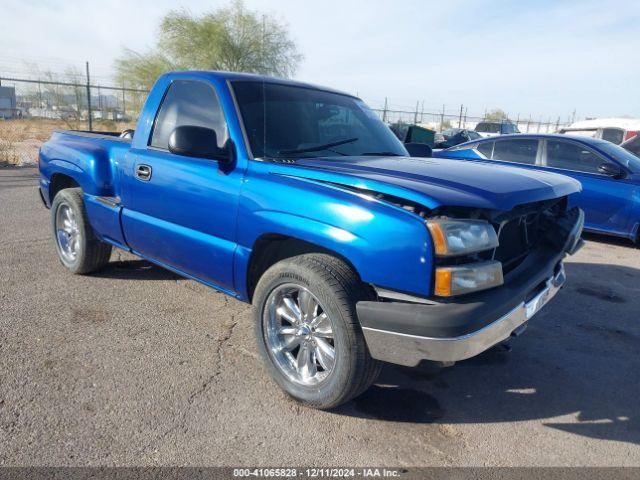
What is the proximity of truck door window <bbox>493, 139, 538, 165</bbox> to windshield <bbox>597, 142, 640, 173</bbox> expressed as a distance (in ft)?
2.83

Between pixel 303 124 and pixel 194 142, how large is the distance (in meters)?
0.83

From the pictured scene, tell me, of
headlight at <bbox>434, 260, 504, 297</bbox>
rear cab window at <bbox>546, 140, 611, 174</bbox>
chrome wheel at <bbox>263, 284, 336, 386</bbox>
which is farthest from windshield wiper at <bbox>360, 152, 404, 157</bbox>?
rear cab window at <bbox>546, 140, 611, 174</bbox>

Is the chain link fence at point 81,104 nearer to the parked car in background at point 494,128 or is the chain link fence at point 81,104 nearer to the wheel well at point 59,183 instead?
the parked car in background at point 494,128

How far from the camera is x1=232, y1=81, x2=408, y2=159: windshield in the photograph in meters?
3.13

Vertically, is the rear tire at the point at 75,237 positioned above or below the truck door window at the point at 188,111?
below

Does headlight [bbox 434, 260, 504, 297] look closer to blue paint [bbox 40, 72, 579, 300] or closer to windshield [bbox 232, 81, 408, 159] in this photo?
blue paint [bbox 40, 72, 579, 300]

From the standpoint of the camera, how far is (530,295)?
2670 millimetres

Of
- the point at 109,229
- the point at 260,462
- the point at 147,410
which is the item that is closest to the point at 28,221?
the point at 109,229

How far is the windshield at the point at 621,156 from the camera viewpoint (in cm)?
654

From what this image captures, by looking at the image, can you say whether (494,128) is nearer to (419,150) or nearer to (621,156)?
(621,156)

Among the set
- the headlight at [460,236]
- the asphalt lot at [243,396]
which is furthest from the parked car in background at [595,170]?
the headlight at [460,236]

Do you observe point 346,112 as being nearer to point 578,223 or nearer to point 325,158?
point 325,158

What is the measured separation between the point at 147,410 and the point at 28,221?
5186 millimetres

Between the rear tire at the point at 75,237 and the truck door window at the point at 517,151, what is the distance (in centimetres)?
587
